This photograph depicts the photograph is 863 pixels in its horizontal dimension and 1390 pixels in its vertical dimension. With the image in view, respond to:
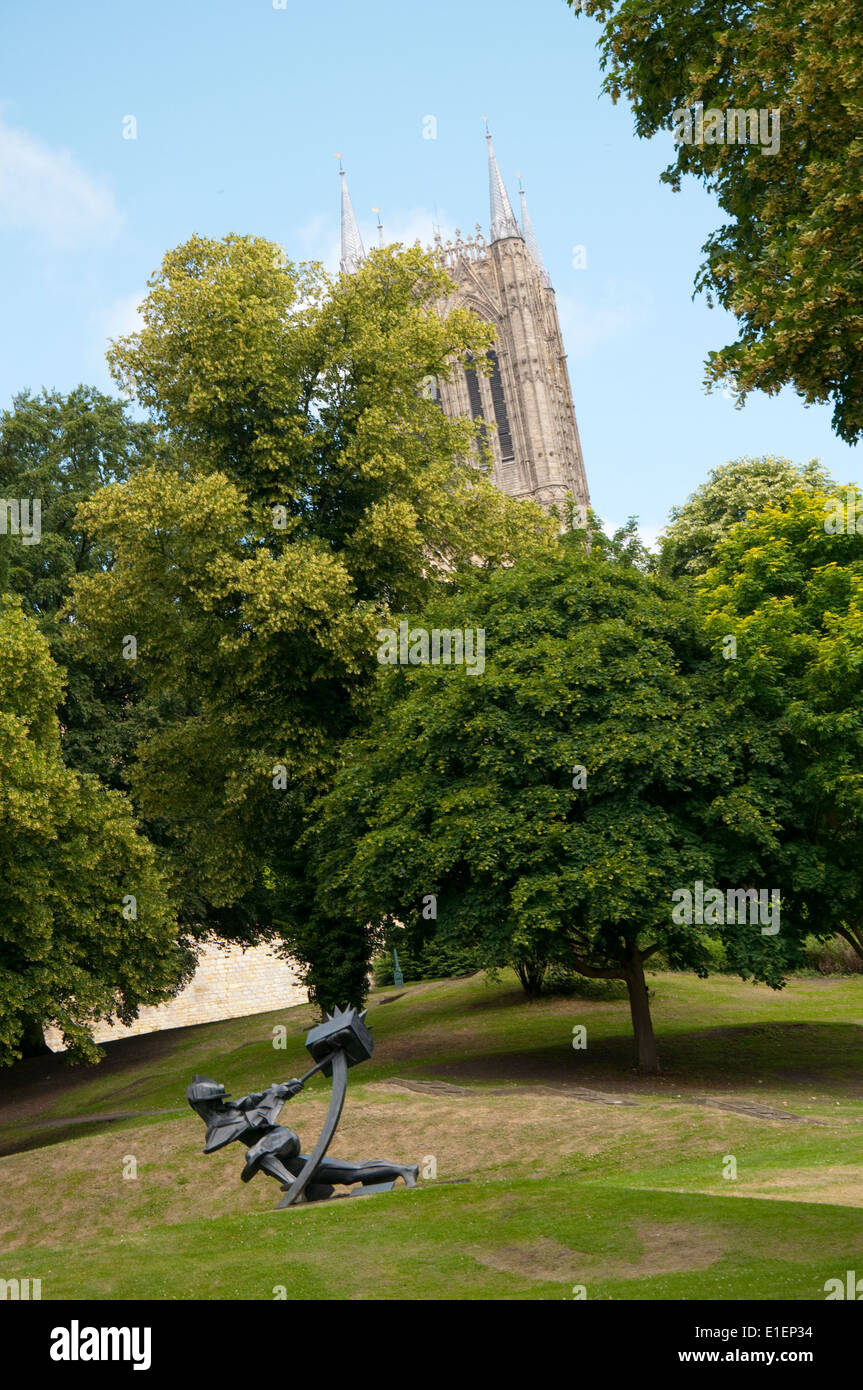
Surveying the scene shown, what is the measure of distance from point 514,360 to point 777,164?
9361 centimetres

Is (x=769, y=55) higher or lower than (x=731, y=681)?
higher

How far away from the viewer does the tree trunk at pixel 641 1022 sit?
88.2ft

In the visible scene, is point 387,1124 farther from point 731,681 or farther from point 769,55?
point 769,55

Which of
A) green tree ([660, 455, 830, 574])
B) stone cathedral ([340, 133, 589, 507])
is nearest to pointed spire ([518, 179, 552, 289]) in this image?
stone cathedral ([340, 133, 589, 507])

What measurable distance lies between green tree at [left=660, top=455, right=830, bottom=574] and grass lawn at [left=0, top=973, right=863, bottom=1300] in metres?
15.8

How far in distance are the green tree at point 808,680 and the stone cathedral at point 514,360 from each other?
74.2 m

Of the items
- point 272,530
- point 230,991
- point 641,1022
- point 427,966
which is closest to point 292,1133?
point 641,1022

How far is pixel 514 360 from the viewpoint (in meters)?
104

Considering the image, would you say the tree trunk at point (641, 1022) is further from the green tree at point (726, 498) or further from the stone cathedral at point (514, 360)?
the stone cathedral at point (514, 360)

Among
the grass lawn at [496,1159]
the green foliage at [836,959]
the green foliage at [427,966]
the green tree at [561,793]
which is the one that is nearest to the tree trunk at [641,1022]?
the green tree at [561,793]

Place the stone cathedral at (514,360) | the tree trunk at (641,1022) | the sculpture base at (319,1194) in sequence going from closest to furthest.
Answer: the sculpture base at (319,1194) < the tree trunk at (641,1022) < the stone cathedral at (514,360)

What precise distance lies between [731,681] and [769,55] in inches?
584
